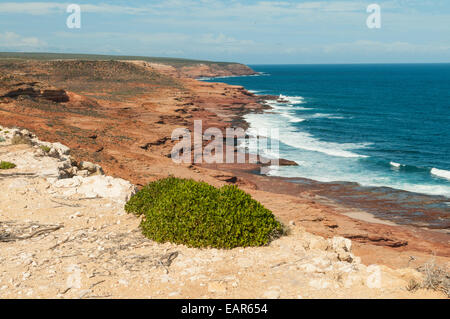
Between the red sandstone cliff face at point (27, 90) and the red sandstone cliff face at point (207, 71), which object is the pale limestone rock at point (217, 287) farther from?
the red sandstone cliff face at point (207, 71)

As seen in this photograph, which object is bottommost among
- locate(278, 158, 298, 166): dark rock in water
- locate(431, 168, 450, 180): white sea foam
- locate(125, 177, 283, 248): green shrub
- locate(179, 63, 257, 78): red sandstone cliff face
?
locate(431, 168, 450, 180): white sea foam

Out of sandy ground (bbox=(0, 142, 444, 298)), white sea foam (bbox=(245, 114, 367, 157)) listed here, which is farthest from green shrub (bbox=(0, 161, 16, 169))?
white sea foam (bbox=(245, 114, 367, 157))

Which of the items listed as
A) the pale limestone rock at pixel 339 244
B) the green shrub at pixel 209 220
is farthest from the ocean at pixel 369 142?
the green shrub at pixel 209 220

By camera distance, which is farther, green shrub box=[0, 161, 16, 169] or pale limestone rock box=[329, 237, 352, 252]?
green shrub box=[0, 161, 16, 169]

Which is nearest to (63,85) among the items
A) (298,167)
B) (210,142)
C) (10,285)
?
(210,142)

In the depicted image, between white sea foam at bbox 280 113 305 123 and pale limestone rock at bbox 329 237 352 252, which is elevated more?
white sea foam at bbox 280 113 305 123

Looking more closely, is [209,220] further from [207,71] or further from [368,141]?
[207,71]

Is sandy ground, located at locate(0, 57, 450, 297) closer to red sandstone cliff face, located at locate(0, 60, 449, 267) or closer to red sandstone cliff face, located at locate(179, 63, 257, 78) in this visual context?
red sandstone cliff face, located at locate(0, 60, 449, 267)

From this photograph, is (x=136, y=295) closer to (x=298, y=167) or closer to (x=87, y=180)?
(x=87, y=180)
